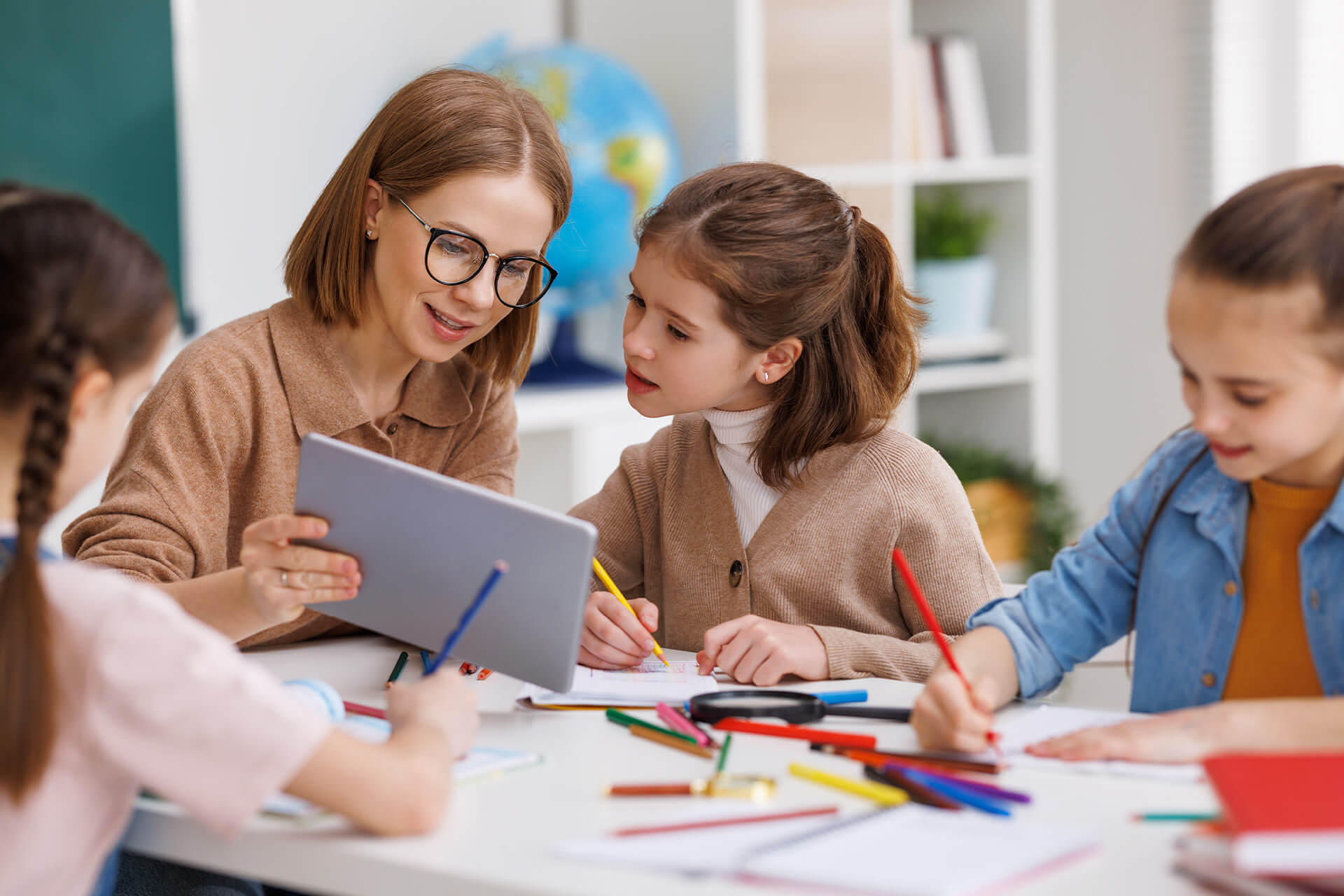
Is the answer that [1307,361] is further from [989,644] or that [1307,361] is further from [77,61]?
[77,61]

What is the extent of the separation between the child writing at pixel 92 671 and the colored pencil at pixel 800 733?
0.29 metres

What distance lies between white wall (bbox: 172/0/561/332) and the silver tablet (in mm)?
1712

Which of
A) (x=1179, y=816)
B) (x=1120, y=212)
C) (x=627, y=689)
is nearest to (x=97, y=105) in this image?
(x=627, y=689)

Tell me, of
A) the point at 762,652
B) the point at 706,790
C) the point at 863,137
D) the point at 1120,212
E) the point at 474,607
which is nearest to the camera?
the point at 706,790

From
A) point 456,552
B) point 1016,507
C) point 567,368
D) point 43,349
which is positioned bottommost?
point 1016,507

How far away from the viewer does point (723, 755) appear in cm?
103

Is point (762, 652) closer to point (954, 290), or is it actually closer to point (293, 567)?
point (293, 567)

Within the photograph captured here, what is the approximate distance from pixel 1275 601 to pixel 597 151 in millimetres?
2008

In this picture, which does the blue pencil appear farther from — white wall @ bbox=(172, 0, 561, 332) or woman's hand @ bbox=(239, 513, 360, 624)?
white wall @ bbox=(172, 0, 561, 332)

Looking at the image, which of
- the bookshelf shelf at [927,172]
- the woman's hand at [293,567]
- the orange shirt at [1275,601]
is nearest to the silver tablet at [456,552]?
the woman's hand at [293,567]

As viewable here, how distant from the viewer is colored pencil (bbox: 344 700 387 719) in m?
1.18

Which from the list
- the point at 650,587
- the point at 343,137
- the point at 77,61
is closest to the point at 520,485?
the point at 343,137

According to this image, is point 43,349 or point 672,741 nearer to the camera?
point 43,349

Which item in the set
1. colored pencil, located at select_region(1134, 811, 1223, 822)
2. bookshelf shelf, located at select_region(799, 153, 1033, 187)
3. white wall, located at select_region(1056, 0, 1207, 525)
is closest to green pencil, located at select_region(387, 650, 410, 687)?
colored pencil, located at select_region(1134, 811, 1223, 822)
